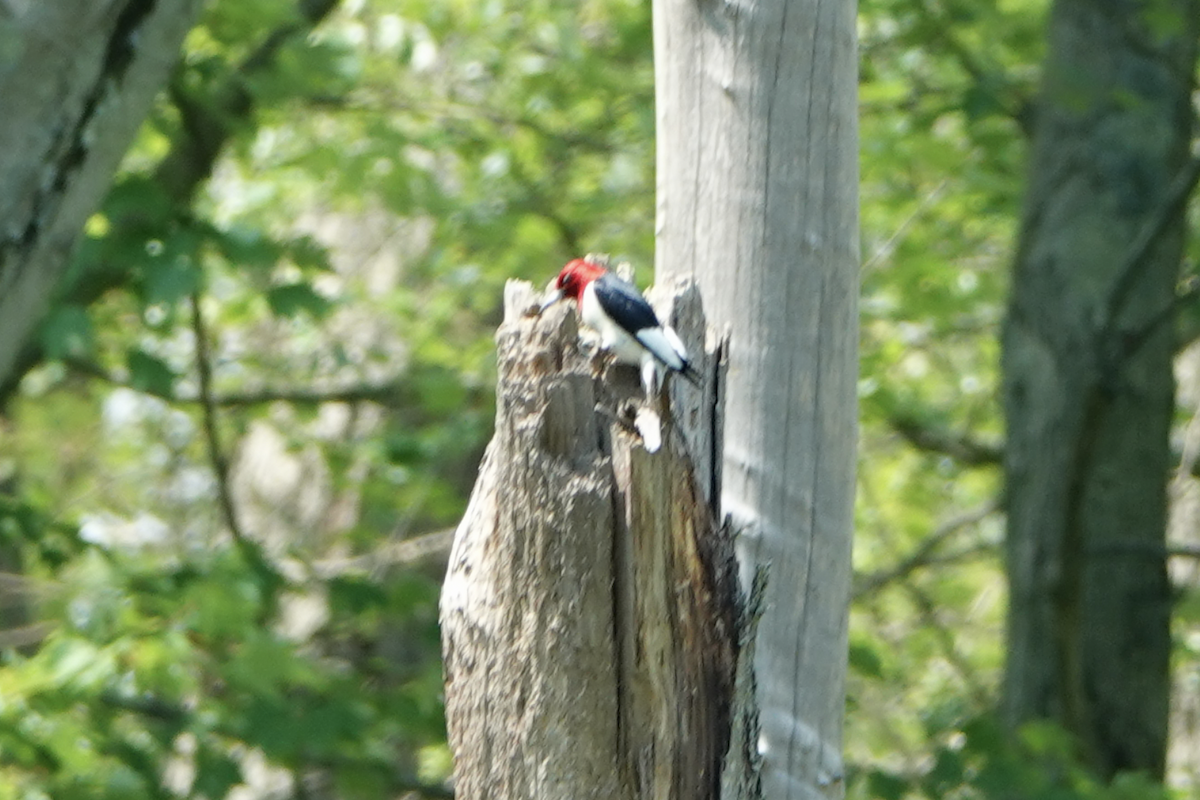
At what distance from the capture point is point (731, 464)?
1979 mm

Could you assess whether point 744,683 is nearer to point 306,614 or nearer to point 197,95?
point 197,95

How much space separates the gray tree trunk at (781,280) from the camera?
1.92m

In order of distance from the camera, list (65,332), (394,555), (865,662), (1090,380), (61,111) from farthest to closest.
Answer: (394,555) < (1090,380) < (865,662) < (65,332) < (61,111)

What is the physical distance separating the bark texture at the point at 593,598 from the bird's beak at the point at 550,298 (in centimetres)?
9

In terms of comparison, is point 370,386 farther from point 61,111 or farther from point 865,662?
point 61,111

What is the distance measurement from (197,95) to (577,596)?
274 centimetres

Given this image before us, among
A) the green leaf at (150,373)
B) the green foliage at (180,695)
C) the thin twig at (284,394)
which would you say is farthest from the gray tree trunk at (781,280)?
the thin twig at (284,394)

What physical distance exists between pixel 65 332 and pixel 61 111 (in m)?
1.01

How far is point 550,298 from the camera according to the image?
2029 millimetres

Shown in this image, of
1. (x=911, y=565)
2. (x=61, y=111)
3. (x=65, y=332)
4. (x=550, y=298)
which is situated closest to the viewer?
(x=550, y=298)

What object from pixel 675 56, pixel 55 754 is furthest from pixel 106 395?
pixel 675 56

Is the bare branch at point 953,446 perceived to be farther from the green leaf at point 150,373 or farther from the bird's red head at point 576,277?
the bird's red head at point 576,277

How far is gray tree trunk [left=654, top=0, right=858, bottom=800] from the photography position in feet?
6.29

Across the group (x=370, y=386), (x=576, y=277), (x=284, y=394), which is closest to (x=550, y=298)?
(x=576, y=277)
